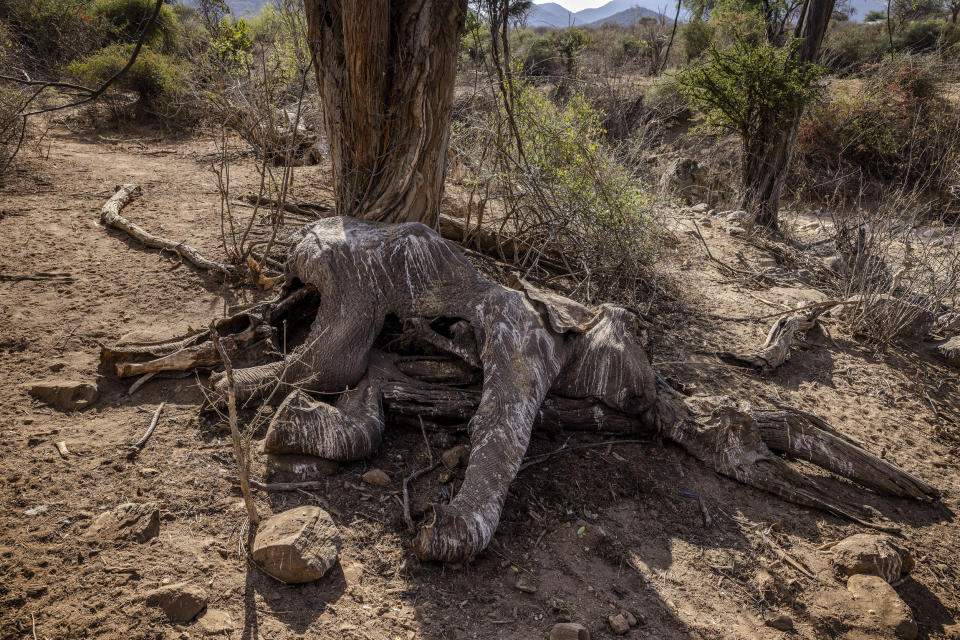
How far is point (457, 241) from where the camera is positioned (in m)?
5.01

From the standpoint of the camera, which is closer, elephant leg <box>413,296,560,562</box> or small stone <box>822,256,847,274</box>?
elephant leg <box>413,296,560,562</box>

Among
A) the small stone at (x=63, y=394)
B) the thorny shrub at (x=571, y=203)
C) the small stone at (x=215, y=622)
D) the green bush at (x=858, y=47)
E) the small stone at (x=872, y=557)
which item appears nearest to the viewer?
the small stone at (x=215, y=622)

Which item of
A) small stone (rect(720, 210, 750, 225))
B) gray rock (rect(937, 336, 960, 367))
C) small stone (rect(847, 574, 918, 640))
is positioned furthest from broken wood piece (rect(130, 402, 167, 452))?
small stone (rect(720, 210, 750, 225))

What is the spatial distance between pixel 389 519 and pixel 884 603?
2237 millimetres

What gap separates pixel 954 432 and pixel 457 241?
164 inches

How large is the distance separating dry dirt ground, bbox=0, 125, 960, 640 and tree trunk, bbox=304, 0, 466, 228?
1.31 metres

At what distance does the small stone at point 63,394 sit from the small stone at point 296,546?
147 cm

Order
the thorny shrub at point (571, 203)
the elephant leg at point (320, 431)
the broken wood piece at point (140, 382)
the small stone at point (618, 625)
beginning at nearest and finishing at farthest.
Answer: the small stone at point (618, 625) < the elephant leg at point (320, 431) < the broken wood piece at point (140, 382) < the thorny shrub at point (571, 203)

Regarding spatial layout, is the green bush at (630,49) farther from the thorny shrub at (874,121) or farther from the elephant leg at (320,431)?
the elephant leg at (320,431)

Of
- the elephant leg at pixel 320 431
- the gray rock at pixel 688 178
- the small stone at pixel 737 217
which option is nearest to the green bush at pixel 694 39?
the gray rock at pixel 688 178

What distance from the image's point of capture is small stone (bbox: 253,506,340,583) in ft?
6.77

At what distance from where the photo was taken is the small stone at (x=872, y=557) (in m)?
2.46

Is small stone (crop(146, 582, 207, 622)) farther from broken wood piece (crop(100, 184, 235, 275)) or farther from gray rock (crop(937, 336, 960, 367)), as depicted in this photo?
gray rock (crop(937, 336, 960, 367))

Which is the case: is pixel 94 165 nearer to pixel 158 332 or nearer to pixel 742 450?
pixel 158 332
